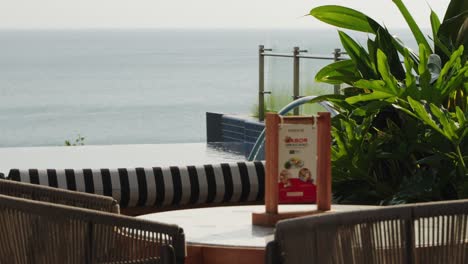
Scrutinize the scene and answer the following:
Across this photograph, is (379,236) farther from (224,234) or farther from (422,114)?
(422,114)

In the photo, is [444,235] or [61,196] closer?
[444,235]

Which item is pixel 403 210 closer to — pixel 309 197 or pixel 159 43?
pixel 309 197

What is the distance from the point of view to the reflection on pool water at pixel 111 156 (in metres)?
7.48

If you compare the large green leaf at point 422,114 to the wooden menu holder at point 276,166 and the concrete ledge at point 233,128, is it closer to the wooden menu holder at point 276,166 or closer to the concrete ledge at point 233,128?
the wooden menu holder at point 276,166

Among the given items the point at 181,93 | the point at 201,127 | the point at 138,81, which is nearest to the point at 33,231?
the point at 201,127

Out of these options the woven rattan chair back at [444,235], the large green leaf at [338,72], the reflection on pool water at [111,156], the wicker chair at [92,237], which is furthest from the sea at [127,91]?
the wicker chair at [92,237]

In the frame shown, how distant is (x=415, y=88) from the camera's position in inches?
159

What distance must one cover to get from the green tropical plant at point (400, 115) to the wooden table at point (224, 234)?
0.92m

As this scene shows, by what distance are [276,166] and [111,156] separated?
18.3 feet

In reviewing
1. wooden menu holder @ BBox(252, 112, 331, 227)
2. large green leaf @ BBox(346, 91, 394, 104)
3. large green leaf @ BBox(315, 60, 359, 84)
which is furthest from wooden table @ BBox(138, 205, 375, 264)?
large green leaf @ BBox(315, 60, 359, 84)

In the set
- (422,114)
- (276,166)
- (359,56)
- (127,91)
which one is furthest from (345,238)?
(127,91)

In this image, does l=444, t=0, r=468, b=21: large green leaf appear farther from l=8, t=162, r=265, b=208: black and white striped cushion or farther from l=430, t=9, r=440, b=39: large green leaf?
l=8, t=162, r=265, b=208: black and white striped cushion

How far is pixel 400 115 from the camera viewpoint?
4.20 meters

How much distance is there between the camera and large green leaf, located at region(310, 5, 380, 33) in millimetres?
4574
